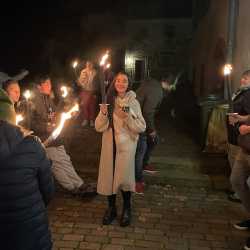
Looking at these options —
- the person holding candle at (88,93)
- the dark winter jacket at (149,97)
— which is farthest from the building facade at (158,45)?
the dark winter jacket at (149,97)

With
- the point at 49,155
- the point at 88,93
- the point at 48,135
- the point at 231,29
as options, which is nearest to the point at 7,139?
the point at 48,135

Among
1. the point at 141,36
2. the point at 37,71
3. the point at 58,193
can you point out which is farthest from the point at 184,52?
the point at 58,193

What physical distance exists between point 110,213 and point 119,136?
3.98 ft

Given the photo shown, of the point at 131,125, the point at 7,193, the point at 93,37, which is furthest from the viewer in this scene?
the point at 93,37

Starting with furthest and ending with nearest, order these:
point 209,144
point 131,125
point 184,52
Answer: point 184,52 < point 209,144 < point 131,125

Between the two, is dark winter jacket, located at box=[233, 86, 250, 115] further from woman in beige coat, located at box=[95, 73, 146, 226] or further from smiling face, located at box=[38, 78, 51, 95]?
smiling face, located at box=[38, 78, 51, 95]

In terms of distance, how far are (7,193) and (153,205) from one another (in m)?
3.64

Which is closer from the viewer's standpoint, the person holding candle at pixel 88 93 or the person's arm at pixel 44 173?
the person's arm at pixel 44 173

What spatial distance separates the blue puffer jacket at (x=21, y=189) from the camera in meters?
2.42

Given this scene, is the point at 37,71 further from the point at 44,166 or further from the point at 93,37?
the point at 44,166

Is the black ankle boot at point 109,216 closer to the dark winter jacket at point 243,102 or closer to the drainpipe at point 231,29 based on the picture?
the dark winter jacket at point 243,102

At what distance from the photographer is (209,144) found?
7.53 meters

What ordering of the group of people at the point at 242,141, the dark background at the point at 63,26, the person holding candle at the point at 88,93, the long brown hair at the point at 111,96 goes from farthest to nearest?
the dark background at the point at 63,26
the person holding candle at the point at 88,93
the long brown hair at the point at 111,96
the group of people at the point at 242,141

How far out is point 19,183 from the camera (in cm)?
250
